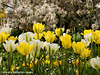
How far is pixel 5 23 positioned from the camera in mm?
5754

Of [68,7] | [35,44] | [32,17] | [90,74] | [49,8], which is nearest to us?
[35,44]

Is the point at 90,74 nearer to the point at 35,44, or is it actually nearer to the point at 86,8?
the point at 35,44

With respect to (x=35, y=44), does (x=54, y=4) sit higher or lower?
higher

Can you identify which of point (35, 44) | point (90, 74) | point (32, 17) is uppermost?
point (32, 17)

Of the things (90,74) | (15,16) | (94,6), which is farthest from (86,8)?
(90,74)

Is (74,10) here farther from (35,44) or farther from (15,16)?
(35,44)

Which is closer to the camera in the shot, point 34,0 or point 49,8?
point 49,8

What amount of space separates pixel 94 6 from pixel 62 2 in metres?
1.02

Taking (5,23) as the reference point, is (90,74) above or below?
below

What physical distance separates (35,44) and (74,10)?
439 cm

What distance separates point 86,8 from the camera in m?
5.26

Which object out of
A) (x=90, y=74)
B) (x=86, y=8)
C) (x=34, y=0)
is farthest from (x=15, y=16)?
(x=90, y=74)

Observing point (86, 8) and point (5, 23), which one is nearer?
point (86, 8)

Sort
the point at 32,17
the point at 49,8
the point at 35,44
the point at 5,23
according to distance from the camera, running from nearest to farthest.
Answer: the point at 35,44 → the point at 49,8 → the point at 32,17 → the point at 5,23
